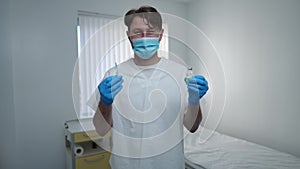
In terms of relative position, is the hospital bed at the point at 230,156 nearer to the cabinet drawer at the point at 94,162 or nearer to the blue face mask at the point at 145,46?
the blue face mask at the point at 145,46

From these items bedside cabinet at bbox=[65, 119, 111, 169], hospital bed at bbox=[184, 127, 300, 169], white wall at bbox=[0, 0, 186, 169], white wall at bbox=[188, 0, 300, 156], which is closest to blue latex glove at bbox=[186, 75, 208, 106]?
hospital bed at bbox=[184, 127, 300, 169]

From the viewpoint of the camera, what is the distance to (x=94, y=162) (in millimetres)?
1839

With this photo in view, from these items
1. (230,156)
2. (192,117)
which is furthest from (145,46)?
(230,156)

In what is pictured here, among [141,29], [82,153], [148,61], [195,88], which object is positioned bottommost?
[82,153]

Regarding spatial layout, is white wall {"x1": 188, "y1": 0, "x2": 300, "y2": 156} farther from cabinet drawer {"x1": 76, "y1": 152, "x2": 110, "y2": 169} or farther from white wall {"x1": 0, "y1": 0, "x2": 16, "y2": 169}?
white wall {"x1": 0, "y1": 0, "x2": 16, "y2": 169}

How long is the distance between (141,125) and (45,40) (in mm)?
1666

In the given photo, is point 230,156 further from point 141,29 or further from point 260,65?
point 141,29

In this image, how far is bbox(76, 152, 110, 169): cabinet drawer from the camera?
5.81 feet

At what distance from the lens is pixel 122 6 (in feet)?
7.81

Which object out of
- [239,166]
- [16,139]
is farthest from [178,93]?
[16,139]

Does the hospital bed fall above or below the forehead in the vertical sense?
below

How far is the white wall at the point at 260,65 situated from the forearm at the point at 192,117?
4.43ft

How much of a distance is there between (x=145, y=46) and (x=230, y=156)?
123cm

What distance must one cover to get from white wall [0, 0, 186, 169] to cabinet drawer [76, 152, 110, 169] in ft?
1.49
